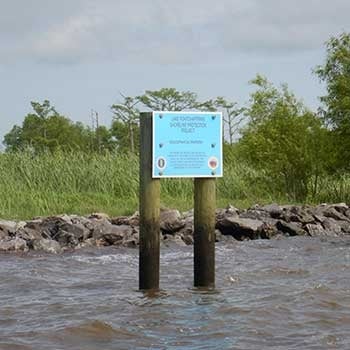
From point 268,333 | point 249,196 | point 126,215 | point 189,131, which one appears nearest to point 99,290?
point 189,131

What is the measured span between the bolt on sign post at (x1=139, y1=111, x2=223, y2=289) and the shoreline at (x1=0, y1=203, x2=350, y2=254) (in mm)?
5536

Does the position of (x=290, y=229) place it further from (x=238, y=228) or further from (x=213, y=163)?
(x=213, y=163)

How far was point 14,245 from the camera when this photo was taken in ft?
50.2

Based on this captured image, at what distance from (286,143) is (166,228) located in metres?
9.53

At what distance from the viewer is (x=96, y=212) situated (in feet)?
64.2

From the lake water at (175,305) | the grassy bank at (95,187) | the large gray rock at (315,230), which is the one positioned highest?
the grassy bank at (95,187)

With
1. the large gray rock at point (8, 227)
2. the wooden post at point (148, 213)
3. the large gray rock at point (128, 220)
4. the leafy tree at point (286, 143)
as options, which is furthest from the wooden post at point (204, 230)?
the leafy tree at point (286, 143)

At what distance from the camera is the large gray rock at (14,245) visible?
49.9 ft

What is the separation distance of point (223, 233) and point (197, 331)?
9.41m

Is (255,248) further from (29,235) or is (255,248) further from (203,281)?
(203,281)

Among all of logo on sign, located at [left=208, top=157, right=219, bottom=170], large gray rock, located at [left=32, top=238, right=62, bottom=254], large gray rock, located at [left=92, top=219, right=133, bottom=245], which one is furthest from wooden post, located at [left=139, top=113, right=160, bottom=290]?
large gray rock, located at [left=92, top=219, right=133, bottom=245]

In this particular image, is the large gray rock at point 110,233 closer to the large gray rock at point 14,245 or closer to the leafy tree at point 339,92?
the large gray rock at point 14,245

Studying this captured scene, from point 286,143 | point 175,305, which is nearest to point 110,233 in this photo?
point 175,305

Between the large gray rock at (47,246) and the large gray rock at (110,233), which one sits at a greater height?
the large gray rock at (110,233)
